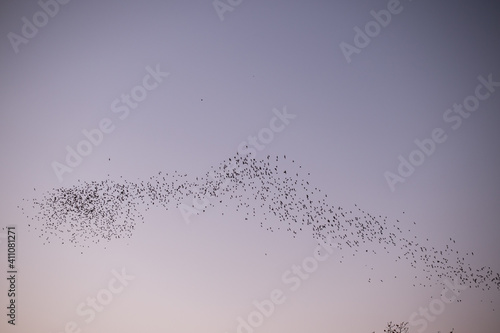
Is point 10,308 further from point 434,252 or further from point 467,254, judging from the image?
point 467,254

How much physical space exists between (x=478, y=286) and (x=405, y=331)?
3.44 m

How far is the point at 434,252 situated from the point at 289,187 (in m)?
6.36

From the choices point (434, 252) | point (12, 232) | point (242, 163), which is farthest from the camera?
point (434, 252)

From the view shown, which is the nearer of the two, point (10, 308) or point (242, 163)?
point (10, 308)

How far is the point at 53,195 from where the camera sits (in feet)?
41.8

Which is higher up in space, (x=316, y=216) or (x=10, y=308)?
(x=10, y=308)

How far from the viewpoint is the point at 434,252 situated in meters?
14.6

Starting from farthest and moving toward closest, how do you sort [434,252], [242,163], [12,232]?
[434,252] → [242,163] → [12,232]

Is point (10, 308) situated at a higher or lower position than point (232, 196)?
higher

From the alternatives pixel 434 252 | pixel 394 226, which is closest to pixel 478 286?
pixel 434 252

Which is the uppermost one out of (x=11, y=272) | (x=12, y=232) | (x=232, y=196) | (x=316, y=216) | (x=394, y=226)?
(x=12, y=232)

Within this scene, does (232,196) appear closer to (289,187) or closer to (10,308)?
(289,187)

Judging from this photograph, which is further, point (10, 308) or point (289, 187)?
point (289, 187)

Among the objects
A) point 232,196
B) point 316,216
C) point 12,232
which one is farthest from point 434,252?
point 12,232
